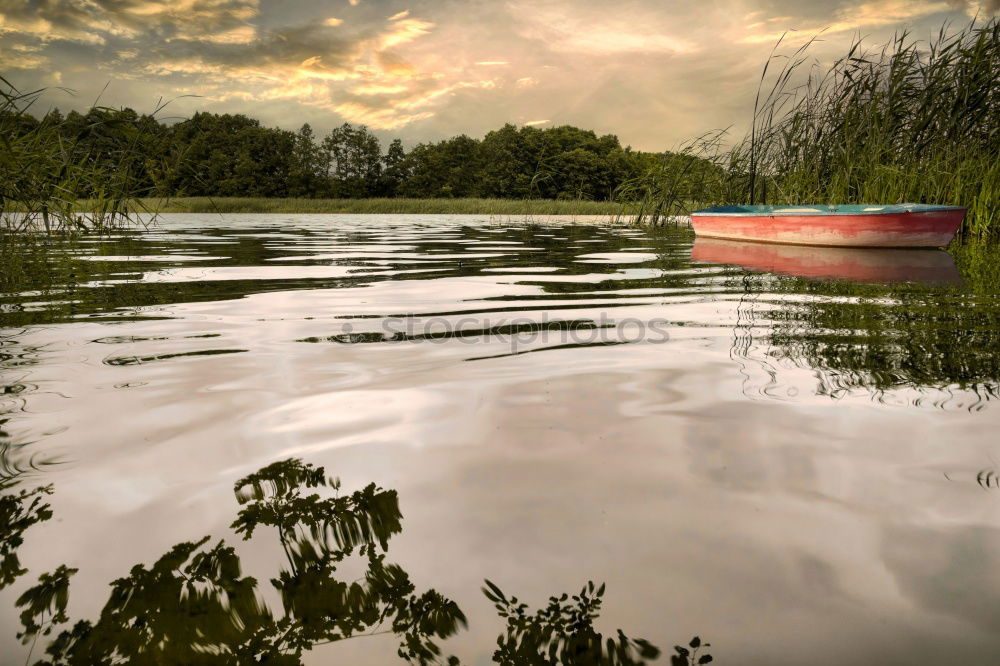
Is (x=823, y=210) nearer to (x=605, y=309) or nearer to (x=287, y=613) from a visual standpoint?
(x=605, y=309)

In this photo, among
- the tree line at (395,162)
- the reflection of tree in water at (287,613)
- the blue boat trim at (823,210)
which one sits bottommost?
the reflection of tree in water at (287,613)

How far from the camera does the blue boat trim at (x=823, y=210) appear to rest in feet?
24.5

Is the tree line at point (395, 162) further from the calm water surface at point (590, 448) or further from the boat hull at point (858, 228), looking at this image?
the calm water surface at point (590, 448)

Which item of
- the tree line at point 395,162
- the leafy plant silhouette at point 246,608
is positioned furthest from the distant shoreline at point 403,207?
the leafy plant silhouette at point 246,608

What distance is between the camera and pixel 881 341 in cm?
303

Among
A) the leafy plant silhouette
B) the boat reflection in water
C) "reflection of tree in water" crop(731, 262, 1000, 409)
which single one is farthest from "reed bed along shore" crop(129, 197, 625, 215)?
the leafy plant silhouette

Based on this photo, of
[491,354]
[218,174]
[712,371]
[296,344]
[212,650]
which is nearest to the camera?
[212,650]

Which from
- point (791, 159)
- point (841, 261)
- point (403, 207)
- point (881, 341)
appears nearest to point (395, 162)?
point (403, 207)

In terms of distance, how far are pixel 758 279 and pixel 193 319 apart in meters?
4.44

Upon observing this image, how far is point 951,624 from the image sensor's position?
1053 mm

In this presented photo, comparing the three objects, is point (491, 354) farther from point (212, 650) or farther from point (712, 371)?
point (212, 650)

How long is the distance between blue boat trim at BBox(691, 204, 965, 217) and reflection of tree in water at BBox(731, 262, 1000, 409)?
3.31 meters

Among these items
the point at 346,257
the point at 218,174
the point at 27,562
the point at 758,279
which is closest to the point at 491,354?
the point at 27,562

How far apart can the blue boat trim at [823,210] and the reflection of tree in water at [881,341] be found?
10.9 ft
